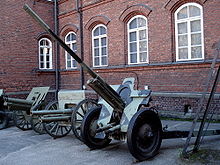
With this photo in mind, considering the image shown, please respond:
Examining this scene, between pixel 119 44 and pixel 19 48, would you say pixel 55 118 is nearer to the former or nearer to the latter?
pixel 119 44

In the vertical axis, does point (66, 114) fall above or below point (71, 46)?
below

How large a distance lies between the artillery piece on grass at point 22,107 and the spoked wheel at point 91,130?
9.96 feet

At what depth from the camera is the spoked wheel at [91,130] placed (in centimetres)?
575

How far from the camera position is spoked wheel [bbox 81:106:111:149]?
226 inches

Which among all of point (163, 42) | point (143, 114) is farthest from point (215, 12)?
point (143, 114)

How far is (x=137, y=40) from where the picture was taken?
1190 centimetres

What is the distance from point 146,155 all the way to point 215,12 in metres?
6.37

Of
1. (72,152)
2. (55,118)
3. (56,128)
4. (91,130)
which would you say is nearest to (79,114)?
(55,118)

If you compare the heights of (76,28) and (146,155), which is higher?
(76,28)

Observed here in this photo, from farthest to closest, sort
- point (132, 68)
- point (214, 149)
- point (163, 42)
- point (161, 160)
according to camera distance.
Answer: point (132, 68) < point (163, 42) < point (214, 149) < point (161, 160)

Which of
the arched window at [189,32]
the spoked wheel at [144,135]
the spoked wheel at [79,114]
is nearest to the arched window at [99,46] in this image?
the arched window at [189,32]

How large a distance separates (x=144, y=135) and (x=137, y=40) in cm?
741

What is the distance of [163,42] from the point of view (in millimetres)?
10727

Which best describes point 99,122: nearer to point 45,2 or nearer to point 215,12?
point 215,12
